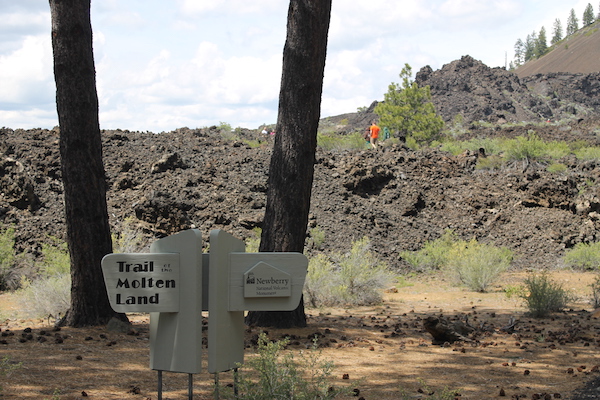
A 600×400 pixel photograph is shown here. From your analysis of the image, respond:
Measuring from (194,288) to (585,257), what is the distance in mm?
13622

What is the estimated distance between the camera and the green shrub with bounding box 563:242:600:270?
15.4 metres

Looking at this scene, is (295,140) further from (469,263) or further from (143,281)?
(469,263)

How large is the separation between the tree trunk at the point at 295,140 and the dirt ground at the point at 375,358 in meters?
1.08

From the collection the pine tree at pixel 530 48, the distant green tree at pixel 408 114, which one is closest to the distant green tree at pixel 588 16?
the pine tree at pixel 530 48

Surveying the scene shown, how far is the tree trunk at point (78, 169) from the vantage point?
7.68 m

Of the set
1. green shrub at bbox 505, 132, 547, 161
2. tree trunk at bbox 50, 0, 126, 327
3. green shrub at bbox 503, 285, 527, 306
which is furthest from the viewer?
green shrub at bbox 505, 132, 547, 161

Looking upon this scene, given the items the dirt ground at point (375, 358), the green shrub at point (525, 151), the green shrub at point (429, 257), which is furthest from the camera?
the green shrub at point (525, 151)

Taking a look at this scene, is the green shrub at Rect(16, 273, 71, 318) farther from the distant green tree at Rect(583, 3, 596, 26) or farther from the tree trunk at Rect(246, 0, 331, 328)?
the distant green tree at Rect(583, 3, 596, 26)

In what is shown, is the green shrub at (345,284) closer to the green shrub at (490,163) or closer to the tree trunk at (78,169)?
the tree trunk at (78,169)

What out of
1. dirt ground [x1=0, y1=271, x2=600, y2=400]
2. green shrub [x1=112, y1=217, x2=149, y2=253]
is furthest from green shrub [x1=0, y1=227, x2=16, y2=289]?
dirt ground [x1=0, y1=271, x2=600, y2=400]

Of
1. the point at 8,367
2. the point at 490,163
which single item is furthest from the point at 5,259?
the point at 490,163

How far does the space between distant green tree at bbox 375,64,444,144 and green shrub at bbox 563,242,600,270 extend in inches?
751

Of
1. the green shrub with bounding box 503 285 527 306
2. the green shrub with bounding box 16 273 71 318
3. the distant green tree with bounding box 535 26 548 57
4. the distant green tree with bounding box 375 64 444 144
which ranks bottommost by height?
the green shrub with bounding box 503 285 527 306

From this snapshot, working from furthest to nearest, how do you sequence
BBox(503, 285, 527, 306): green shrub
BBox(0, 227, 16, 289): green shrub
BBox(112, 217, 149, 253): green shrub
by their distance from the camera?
BBox(0, 227, 16, 289): green shrub
BBox(112, 217, 149, 253): green shrub
BBox(503, 285, 527, 306): green shrub
